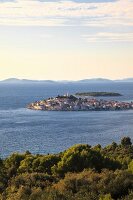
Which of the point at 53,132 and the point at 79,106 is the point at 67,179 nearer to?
the point at 53,132

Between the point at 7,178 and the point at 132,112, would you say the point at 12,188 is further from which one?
the point at 132,112

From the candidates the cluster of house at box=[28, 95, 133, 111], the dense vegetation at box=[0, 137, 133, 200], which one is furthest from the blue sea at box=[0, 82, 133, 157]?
the dense vegetation at box=[0, 137, 133, 200]

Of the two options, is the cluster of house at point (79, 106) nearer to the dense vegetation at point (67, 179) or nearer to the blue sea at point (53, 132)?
the blue sea at point (53, 132)

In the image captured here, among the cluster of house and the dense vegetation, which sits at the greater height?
the cluster of house

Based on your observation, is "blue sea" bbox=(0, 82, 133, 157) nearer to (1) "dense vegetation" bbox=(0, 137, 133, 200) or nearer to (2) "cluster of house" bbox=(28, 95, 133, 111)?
(2) "cluster of house" bbox=(28, 95, 133, 111)

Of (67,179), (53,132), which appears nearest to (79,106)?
(53,132)

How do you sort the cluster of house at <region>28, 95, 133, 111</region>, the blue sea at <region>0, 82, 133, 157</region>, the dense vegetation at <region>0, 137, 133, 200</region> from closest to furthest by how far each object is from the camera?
the dense vegetation at <region>0, 137, 133, 200</region>
the blue sea at <region>0, 82, 133, 157</region>
the cluster of house at <region>28, 95, 133, 111</region>

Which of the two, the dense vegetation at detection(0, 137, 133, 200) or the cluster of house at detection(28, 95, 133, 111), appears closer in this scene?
the dense vegetation at detection(0, 137, 133, 200)

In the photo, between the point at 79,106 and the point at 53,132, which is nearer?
the point at 53,132
